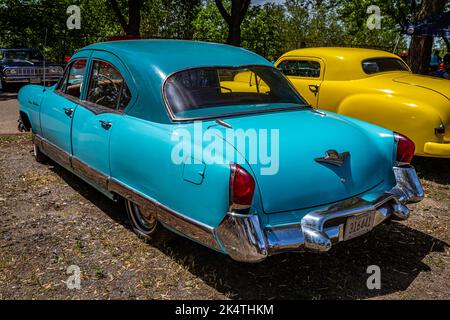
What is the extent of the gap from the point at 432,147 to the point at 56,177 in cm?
464

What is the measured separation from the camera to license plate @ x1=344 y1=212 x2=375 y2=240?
295 cm

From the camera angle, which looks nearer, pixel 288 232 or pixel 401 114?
pixel 288 232

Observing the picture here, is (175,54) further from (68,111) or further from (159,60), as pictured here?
(68,111)

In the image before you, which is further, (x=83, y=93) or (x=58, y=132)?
(x=58, y=132)

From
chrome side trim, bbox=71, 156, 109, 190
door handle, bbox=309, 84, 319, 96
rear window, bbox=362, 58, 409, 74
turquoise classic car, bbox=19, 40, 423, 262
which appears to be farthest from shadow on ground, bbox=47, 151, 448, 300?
rear window, bbox=362, 58, 409, 74

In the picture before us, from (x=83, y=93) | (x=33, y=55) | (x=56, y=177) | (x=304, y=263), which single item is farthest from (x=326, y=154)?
(x=33, y=55)

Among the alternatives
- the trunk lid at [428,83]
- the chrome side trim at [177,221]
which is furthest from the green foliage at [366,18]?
the chrome side trim at [177,221]

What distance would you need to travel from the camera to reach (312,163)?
9.57 ft

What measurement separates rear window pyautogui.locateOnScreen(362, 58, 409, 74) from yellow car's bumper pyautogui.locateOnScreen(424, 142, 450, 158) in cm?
171

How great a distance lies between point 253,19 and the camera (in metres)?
30.1

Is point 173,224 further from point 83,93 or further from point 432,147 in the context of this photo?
point 432,147

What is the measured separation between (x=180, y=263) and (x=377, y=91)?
3.87 metres

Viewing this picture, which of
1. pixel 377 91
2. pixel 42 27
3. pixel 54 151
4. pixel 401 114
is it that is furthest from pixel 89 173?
pixel 42 27

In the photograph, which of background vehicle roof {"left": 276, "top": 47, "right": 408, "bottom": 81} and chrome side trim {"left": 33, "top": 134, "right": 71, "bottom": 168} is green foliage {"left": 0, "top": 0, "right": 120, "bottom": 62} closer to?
background vehicle roof {"left": 276, "top": 47, "right": 408, "bottom": 81}
